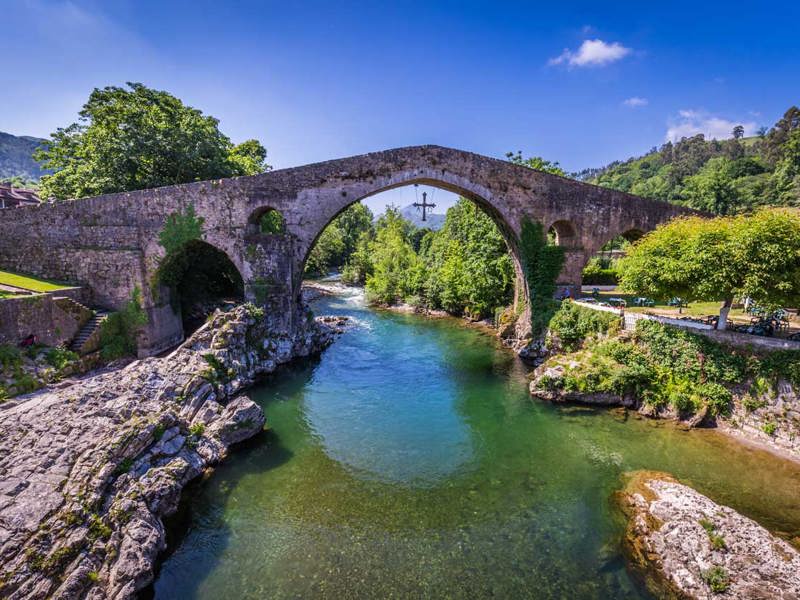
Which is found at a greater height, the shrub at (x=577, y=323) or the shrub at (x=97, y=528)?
the shrub at (x=577, y=323)

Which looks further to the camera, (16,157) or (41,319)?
(16,157)

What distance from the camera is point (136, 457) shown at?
26.6 feet

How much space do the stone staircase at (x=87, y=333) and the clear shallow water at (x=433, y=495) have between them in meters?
6.52

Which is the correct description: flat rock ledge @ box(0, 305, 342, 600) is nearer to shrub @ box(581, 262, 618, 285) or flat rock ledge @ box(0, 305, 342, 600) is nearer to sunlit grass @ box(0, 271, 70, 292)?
sunlit grass @ box(0, 271, 70, 292)

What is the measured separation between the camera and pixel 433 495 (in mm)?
8945

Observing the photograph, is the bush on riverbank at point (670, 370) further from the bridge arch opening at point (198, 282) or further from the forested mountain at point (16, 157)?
the forested mountain at point (16, 157)

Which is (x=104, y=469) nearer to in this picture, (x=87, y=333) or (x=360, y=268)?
Answer: (x=87, y=333)

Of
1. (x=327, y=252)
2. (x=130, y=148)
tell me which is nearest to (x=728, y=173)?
(x=327, y=252)

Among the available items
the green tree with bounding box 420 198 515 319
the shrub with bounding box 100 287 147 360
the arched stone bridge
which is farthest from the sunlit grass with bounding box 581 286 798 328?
the shrub with bounding box 100 287 147 360

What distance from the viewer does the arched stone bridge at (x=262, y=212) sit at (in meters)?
16.3

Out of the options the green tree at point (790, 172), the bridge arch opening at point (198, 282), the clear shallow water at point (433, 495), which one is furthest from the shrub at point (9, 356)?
the green tree at point (790, 172)

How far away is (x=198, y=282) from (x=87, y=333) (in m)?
6.97

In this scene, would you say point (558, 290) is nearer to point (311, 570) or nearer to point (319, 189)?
point (319, 189)

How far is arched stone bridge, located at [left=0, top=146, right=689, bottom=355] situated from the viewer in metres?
16.3
